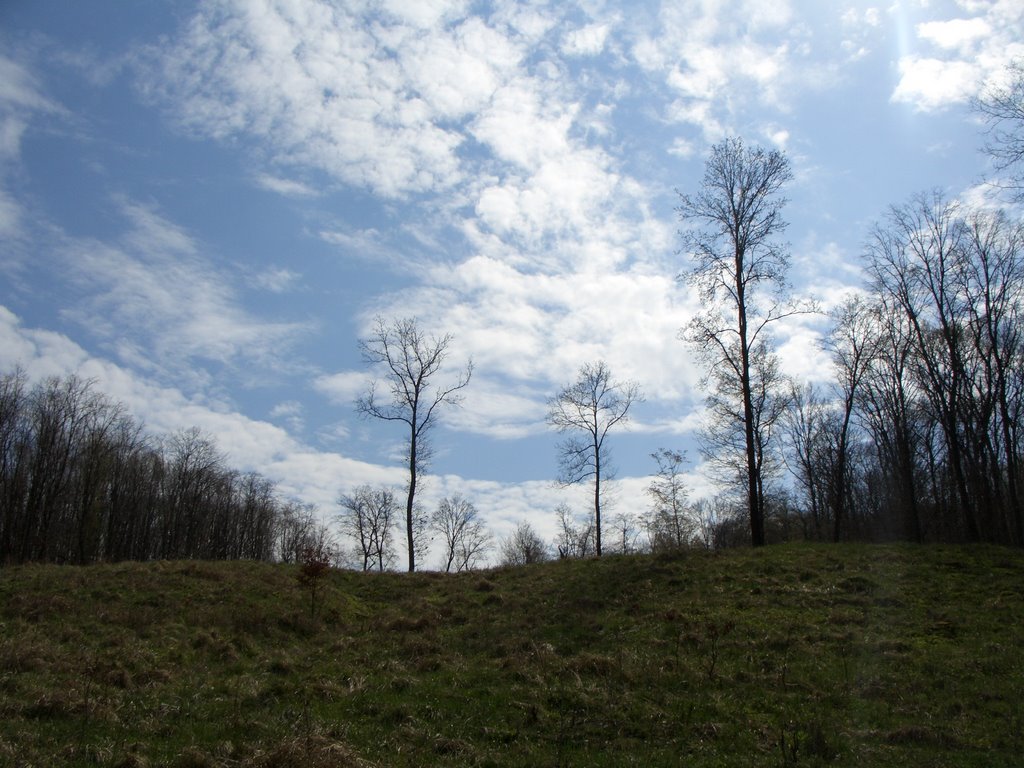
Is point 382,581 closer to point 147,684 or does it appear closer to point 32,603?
point 32,603

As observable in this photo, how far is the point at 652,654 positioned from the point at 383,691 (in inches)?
221

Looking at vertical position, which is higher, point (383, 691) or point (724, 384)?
point (724, 384)

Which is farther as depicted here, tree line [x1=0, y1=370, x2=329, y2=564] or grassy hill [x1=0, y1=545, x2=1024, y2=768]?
tree line [x1=0, y1=370, x2=329, y2=564]

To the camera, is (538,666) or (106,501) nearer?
(538,666)

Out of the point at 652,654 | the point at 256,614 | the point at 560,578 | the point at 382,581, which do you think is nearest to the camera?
the point at 652,654

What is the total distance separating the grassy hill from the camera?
30.7 ft

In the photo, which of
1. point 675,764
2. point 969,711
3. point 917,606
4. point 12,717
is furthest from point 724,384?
point 12,717

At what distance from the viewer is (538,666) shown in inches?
531

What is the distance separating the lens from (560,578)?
2238 centimetres

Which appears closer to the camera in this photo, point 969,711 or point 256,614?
point 969,711

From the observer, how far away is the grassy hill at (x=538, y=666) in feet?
30.7

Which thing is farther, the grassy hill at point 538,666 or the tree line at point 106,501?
the tree line at point 106,501

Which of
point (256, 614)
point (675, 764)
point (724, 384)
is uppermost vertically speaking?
point (724, 384)

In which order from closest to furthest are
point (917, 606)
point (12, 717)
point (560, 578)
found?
point (12, 717) < point (917, 606) < point (560, 578)
